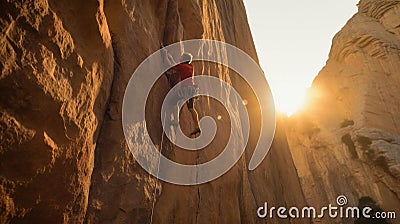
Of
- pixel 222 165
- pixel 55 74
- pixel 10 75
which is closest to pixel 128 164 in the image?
pixel 55 74

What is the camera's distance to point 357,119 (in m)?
27.1

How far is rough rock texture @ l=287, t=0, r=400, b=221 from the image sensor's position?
23047 mm

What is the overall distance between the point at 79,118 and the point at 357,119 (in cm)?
2833

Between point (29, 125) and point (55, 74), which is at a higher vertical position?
point (55, 74)

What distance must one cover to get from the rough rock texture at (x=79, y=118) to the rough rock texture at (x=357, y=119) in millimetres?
21130

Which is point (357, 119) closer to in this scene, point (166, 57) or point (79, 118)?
point (166, 57)

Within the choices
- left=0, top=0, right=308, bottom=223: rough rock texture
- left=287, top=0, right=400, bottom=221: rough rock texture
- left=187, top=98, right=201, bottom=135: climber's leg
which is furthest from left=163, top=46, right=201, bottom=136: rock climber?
left=287, top=0, right=400, bottom=221: rough rock texture

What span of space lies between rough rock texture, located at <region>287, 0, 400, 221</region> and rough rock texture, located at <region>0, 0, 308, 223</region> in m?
21.1

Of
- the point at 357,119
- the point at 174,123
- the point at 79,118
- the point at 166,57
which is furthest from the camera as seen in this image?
the point at 357,119

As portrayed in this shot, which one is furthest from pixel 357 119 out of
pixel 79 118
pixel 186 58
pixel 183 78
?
pixel 79 118

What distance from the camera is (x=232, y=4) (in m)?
13.8

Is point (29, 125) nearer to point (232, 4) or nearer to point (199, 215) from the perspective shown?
point (199, 215)

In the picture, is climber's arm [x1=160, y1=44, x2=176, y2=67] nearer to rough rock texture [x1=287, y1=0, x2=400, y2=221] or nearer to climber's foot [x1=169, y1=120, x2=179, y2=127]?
climber's foot [x1=169, y1=120, x2=179, y2=127]

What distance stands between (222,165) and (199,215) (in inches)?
58.4
